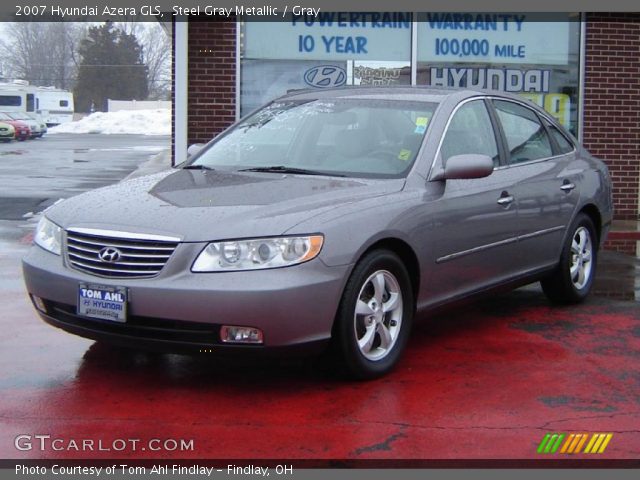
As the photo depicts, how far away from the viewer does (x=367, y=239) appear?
5.18 meters

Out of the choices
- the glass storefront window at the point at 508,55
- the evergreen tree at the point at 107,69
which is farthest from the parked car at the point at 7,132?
the glass storefront window at the point at 508,55

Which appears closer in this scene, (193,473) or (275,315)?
(193,473)

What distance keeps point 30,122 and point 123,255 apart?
44745mm

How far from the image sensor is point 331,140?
620 centimetres

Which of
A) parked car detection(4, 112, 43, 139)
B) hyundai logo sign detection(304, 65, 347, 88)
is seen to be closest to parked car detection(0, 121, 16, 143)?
parked car detection(4, 112, 43, 139)

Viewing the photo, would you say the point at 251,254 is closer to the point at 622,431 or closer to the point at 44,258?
the point at 44,258

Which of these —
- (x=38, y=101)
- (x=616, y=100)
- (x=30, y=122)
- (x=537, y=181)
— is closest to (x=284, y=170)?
(x=537, y=181)

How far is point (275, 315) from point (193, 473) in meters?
0.93

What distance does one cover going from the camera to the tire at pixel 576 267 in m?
7.27

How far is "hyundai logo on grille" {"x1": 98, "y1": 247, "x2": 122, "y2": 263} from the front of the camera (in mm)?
4957

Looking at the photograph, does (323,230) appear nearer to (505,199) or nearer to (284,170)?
(284,170)

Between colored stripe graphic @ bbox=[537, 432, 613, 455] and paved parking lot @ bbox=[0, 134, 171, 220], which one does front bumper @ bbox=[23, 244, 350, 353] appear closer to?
colored stripe graphic @ bbox=[537, 432, 613, 455]

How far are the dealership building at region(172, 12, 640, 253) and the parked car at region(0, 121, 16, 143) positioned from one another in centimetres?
3474

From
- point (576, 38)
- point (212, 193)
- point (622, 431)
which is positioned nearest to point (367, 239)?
point (212, 193)
